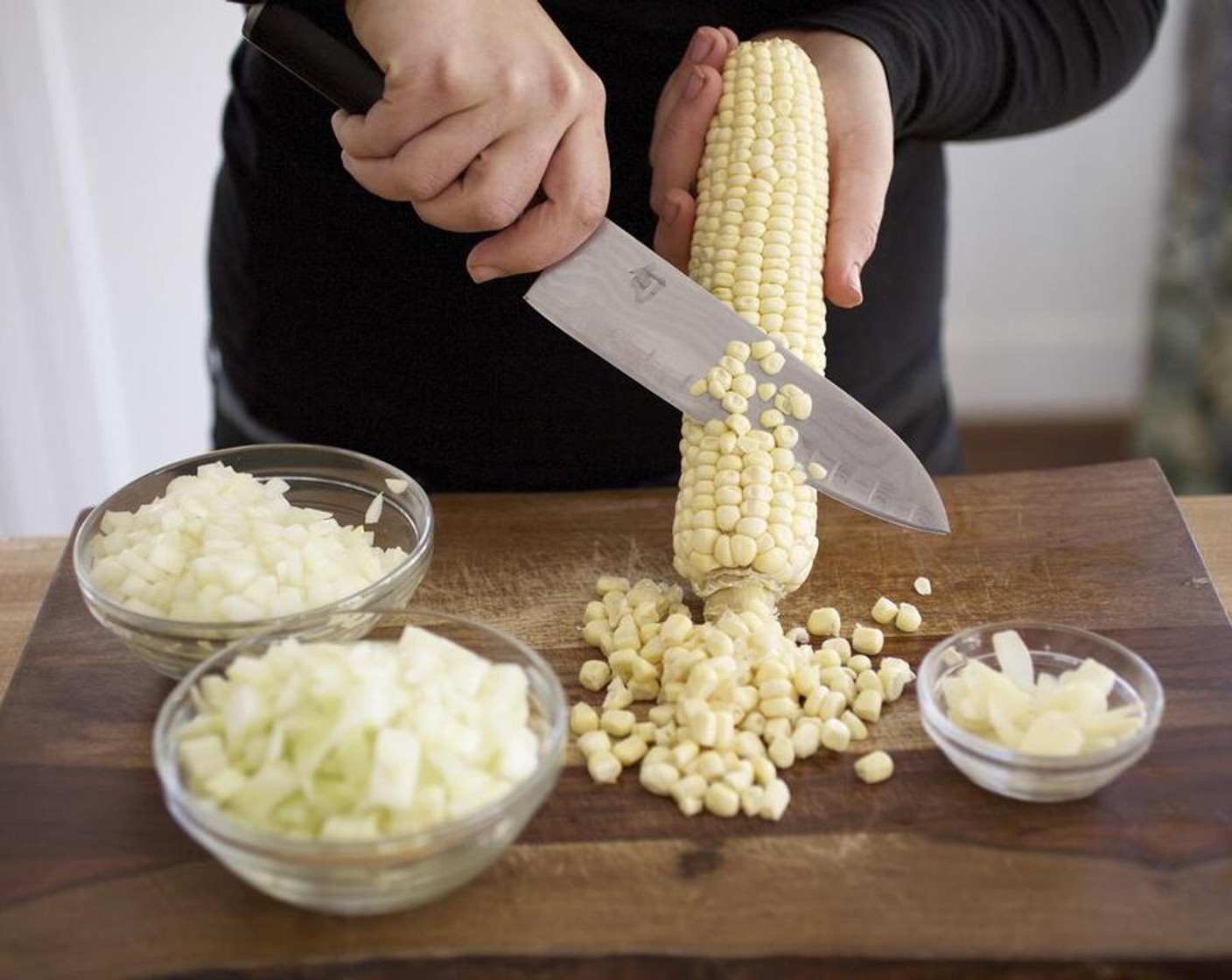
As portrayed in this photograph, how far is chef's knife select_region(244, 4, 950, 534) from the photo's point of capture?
1.47 metres

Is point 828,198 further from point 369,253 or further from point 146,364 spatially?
point 146,364

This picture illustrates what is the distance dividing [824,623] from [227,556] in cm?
60

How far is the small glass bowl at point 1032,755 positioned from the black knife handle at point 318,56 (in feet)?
2.53

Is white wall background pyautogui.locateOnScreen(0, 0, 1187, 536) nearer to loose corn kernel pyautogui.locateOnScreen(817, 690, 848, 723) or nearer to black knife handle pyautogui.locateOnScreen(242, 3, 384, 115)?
black knife handle pyautogui.locateOnScreen(242, 3, 384, 115)

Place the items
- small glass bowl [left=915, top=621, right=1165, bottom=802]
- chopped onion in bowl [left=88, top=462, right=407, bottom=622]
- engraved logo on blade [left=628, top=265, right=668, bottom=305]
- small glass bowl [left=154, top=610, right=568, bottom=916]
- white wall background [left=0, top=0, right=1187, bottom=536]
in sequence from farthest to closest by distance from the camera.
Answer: white wall background [left=0, top=0, right=1187, bottom=536]
engraved logo on blade [left=628, top=265, right=668, bottom=305]
chopped onion in bowl [left=88, top=462, right=407, bottom=622]
small glass bowl [left=915, top=621, right=1165, bottom=802]
small glass bowl [left=154, top=610, right=568, bottom=916]

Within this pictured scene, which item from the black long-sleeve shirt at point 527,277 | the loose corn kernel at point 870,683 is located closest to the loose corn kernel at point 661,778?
the loose corn kernel at point 870,683

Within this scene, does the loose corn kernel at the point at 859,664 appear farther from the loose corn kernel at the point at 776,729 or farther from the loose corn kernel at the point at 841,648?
the loose corn kernel at the point at 776,729

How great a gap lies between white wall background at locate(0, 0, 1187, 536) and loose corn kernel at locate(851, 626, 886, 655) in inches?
77.3

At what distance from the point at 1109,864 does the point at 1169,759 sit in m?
0.16

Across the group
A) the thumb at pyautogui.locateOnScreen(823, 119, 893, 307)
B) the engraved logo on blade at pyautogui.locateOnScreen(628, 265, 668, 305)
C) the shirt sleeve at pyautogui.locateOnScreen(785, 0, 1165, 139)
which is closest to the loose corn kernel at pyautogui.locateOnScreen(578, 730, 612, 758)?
the engraved logo on blade at pyautogui.locateOnScreen(628, 265, 668, 305)

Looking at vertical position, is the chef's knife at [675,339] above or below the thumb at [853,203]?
below

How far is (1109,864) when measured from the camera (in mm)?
1134

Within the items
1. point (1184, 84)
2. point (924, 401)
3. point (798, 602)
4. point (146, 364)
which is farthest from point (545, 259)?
point (1184, 84)

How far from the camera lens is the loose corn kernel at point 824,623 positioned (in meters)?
1.44
